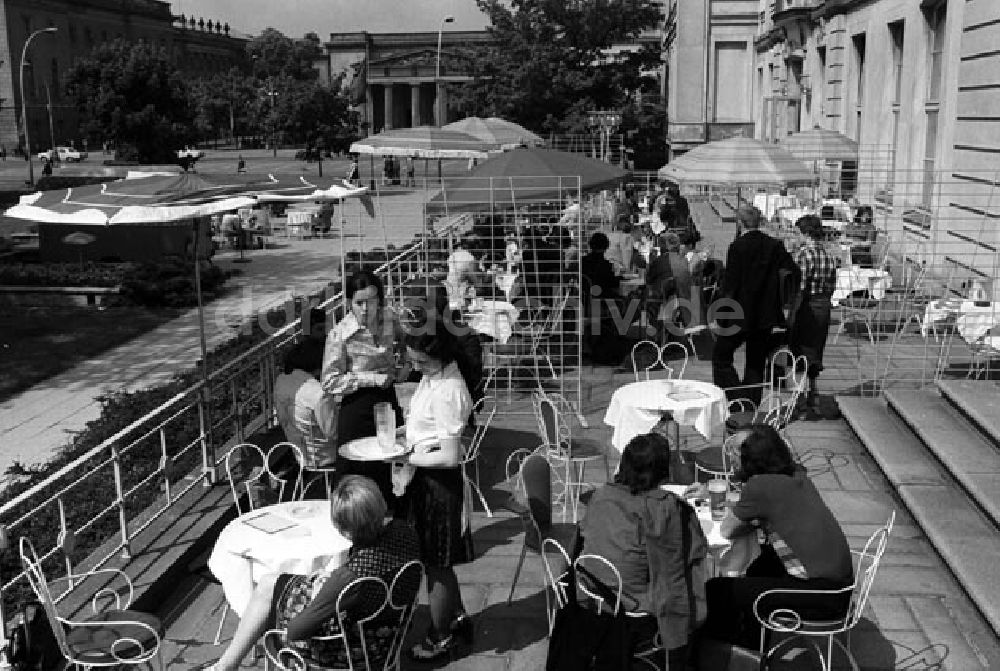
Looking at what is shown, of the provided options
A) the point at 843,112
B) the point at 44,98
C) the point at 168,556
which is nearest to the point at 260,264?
the point at 843,112

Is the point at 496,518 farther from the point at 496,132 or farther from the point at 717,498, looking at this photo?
the point at 496,132

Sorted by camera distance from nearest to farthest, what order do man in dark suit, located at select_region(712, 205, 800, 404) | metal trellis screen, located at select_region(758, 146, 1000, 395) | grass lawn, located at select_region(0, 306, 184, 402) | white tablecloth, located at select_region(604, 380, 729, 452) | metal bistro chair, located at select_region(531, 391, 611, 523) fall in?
metal bistro chair, located at select_region(531, 391, 611, 523), white tablecloth, located at select_region(604, 380, 729, 452), man in dark suit, located at select_region(712, 205, 800, 404), metal trellis screen, located at select_region(758, 146, 1000, 395), grass lawn, located at select_region(0, 306, 184, 402)

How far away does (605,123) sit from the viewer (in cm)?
3441

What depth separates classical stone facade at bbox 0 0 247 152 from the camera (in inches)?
3593

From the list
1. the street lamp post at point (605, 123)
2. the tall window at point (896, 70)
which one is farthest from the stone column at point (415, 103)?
the tall window at point (896, 70)

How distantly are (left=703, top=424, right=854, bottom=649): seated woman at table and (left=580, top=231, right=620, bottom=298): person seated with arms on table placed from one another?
7335mm

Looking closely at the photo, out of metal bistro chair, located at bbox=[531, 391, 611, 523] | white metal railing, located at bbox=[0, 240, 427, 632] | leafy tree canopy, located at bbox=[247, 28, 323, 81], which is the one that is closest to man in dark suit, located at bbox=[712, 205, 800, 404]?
metal bistro chair, located at bbox=[531, 391, 611, 523]

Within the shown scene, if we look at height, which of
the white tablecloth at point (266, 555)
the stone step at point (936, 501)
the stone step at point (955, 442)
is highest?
the white tablecloth at point (266, 555)

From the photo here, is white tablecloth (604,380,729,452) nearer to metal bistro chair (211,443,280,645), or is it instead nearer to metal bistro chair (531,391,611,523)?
metal bistro chair (531,391,611,523)

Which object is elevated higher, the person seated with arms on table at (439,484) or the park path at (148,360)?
the person seated with arms on table at (439,484)

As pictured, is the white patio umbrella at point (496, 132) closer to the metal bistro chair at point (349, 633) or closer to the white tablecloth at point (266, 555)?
the white tablecloth at point (266, 555)

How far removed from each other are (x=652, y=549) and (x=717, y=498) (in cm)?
118

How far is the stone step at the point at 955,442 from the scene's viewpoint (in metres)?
7.52

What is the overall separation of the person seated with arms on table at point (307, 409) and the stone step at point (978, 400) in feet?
16.8
